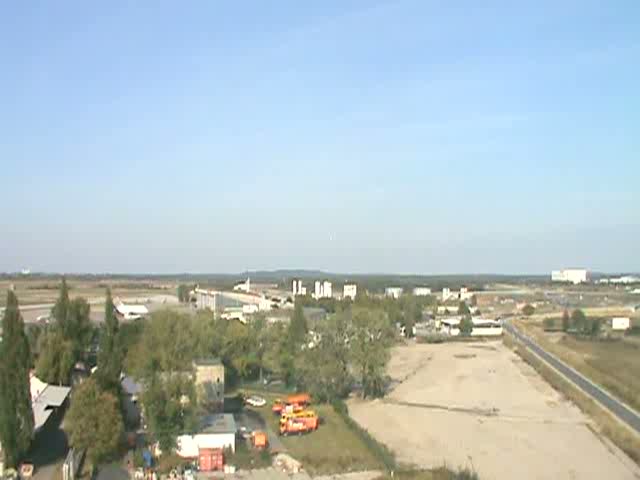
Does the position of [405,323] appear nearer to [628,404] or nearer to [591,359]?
[591,359]

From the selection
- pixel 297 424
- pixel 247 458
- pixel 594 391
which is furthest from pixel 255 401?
pixel 594 391

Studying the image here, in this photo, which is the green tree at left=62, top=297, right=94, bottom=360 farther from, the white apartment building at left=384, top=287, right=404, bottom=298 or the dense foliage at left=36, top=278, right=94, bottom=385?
the white apartment building at left=384, top=287, right=404, bottom=298

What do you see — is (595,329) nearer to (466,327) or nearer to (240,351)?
(466,327)

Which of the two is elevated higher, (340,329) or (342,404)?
(340,329)

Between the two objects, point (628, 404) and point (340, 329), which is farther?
point (340, 329)

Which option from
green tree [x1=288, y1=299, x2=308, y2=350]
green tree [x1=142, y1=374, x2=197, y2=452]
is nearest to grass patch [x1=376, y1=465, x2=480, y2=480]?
green tree [x1=142, y1=374, x2=197, y2=452]

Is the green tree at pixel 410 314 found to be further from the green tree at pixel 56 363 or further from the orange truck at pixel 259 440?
the orange truck at pixel 259 440

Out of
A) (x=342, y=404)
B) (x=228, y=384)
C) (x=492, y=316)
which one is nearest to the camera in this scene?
(x=342, y=404)

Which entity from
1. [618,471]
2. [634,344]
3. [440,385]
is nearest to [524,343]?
[634,344]
